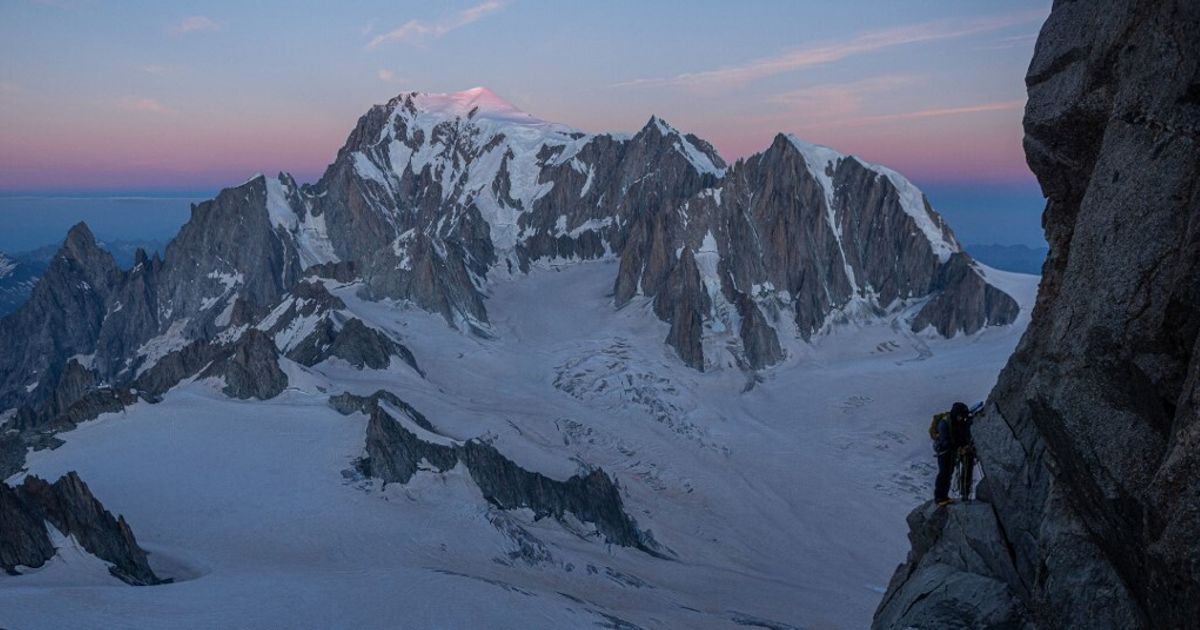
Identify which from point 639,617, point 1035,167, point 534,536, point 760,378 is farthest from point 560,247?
point 1035,167

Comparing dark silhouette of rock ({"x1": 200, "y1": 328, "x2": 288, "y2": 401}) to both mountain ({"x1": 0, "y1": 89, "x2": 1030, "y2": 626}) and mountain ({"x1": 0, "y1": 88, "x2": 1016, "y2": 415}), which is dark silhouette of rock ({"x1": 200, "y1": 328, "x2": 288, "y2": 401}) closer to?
mountain ({"x1": 0, "y1": 89, "x2": 1030, "y2": 626})

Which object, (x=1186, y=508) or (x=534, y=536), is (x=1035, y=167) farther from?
(x=534, y=536)

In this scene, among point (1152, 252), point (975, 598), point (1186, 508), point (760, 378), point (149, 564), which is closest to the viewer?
point (1186, 508)

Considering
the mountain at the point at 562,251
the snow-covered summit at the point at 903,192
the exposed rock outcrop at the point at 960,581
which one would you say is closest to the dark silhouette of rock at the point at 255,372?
the mountain at the point at 562,251

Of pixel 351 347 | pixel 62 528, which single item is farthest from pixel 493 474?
pixel 351 347

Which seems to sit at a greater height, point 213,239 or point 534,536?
point 213,239
